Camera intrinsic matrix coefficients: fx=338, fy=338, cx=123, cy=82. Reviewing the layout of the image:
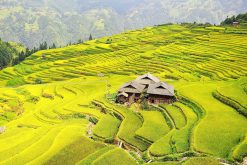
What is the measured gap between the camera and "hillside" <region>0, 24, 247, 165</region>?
2711 cm

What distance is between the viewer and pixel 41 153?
1136 inches

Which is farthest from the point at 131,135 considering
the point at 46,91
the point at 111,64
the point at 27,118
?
the point at 111,64

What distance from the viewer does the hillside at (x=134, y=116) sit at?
2711 cm

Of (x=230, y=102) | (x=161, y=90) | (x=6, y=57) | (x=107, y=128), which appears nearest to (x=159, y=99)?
(x=161, y=90)

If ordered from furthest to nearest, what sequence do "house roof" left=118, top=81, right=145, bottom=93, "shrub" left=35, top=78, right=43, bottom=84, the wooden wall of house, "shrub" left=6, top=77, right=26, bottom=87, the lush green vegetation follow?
"shrub" left=6, top=77, right=26, bottom=87 → "shrub" left=35, top=78, right=43, bottom=84 → "house roof" left=118, top=81, right=145, bottom=93 → the wooden wall of house → the lush green vegetation

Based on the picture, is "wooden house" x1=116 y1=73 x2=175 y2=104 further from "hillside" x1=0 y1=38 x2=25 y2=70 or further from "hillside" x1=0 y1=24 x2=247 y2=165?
"hillside" x1=0 y1=38 x2=25 y2=70

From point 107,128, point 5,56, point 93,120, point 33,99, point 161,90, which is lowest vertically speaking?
point 5,56

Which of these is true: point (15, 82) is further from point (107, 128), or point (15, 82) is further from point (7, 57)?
point (7, 57)

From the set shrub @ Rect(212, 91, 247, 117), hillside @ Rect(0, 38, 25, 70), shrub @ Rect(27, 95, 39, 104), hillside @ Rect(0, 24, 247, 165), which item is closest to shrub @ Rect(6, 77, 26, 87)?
hillside @ Rect(0, 24, 247, 165)

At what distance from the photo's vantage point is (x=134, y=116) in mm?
38125

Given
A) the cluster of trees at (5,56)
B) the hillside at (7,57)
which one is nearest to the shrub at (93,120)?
the hillside at (7,57)

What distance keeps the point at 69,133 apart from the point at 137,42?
79.5 metres

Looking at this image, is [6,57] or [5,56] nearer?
[6,57]

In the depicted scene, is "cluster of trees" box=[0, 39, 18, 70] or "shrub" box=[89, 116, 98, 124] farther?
"cluster of trees" box=[0, 39, 18, 70]
